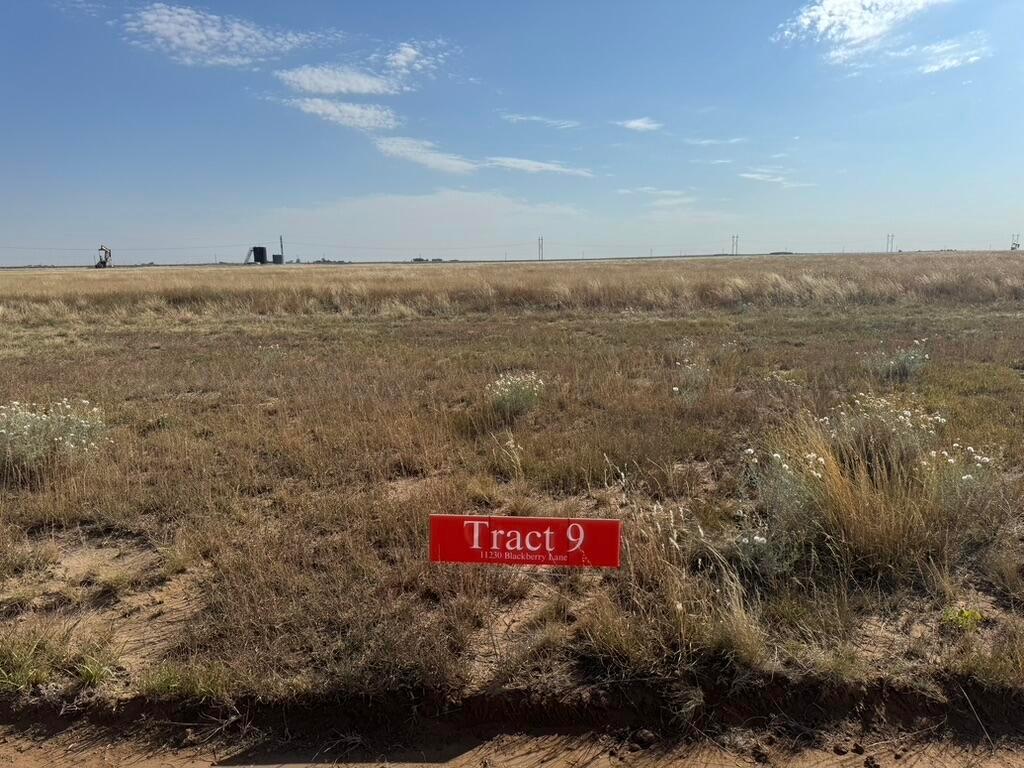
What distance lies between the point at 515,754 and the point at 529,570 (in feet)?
4.03

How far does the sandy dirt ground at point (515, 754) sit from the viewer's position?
244 cm

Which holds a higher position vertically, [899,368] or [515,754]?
[899,368]

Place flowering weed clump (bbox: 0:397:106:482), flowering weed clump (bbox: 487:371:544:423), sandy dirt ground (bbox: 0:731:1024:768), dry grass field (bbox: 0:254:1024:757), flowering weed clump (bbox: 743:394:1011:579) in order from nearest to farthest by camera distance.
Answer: sandy dirt ground (bbox: 0:731:1024:768)
dry grass field (bbox: 0:254:1024:757)
flowering weed clump (bbox: 743:394:1011:579)
flowering weed clump (bbox: 0:397:106:482)
flowering weed clump (bbox: 487:371:544:423)

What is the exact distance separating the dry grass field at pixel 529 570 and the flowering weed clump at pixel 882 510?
0.02m

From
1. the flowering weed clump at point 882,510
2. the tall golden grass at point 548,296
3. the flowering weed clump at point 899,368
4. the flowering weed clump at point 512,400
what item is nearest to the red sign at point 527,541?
the flowering weed clump at point 882,510

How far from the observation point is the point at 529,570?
12.0 ft

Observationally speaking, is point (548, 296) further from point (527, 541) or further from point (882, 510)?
point (527, 541)

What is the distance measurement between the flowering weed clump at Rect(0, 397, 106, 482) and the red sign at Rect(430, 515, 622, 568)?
173 inches

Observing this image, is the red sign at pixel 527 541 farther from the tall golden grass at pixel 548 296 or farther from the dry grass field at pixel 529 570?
the tall golden grass at pixel 548 296

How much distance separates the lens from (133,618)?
3348 mm

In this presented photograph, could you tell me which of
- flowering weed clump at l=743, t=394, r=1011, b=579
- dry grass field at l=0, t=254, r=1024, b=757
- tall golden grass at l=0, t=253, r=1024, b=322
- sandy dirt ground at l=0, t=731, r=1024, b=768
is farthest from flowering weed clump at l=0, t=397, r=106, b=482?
tall golden grass at l=0, t=253, r=1024, b=322

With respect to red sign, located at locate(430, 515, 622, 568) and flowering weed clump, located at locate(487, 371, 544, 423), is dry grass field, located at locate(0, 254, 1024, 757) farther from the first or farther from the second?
red sign, located at locate(430, 515, 622, 568)

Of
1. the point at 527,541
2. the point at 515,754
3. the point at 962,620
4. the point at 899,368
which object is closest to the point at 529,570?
the point at 527,541

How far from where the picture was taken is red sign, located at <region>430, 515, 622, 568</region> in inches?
110
